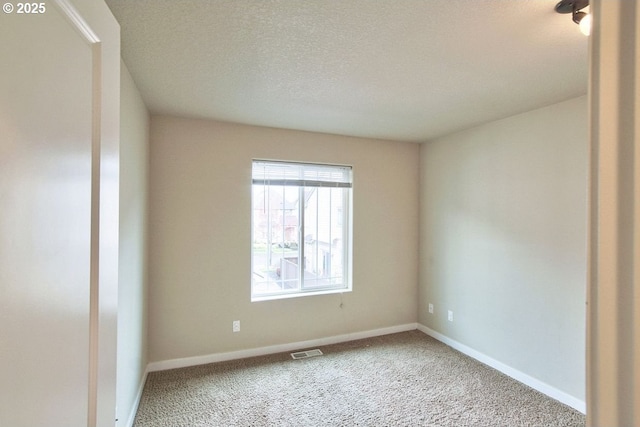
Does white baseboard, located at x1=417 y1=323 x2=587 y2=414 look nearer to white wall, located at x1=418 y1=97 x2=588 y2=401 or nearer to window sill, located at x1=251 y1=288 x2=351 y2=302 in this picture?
white wall, located at x1=418 y1=97 x2=588 y2=401

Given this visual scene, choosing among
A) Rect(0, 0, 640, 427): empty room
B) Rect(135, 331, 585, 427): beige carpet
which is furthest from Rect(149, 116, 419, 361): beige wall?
Rect(135, 331, 585, 427): beige carpet

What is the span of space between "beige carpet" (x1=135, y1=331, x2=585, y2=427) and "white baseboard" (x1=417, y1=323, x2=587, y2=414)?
0.06m

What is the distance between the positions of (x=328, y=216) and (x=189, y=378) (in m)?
2.13

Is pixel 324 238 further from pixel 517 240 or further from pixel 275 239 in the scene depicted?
pixel 517 240

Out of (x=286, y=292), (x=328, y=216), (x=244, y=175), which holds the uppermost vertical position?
(x=244, y=175)

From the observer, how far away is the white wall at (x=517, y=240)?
7.70 ft

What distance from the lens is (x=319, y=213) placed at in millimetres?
3602

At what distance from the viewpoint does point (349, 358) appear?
3.10 metres

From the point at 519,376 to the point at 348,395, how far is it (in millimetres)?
1558

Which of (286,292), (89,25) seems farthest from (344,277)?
(89,25)

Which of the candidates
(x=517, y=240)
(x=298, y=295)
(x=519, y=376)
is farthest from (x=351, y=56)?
(x=519, y=376)

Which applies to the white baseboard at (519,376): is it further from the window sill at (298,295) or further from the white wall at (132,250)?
the white wall at (132,250)

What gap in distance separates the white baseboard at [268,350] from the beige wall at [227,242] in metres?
0.05

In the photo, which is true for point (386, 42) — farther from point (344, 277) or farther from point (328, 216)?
point (344, 277)
